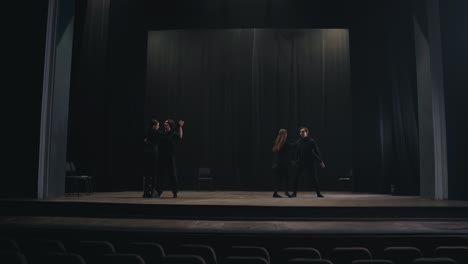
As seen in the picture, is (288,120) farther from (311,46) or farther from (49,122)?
(49,122)

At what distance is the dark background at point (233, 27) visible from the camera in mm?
9602

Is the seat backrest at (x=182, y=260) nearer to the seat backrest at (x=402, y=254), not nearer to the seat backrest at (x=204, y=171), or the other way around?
the seat backrest at (x=402, y=254)

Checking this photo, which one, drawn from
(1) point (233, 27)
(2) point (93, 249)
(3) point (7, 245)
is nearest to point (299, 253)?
Answer: (2) point (93, 249)

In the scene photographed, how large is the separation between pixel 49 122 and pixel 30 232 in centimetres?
318

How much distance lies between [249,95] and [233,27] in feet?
6.97

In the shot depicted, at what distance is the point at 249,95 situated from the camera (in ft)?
41.4

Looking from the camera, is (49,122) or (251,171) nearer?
(49,122)

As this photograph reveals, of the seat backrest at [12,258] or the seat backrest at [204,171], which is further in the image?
the seat backrest at [204,171]

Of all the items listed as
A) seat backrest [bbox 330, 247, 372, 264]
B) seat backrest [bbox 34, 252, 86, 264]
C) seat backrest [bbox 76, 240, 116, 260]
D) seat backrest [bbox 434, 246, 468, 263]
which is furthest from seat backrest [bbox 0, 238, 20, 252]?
seat backrest [bbox 434, 246, 468, 263]

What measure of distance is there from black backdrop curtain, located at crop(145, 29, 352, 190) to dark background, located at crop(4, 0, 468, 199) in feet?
3.32

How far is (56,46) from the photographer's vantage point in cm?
702

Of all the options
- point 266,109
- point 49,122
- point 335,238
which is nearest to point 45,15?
point 49,122

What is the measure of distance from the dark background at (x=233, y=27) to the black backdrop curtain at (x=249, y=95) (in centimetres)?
101

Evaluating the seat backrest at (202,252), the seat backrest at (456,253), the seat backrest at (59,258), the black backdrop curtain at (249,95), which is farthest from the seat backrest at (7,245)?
the black backdrop curtain at (249,95)
